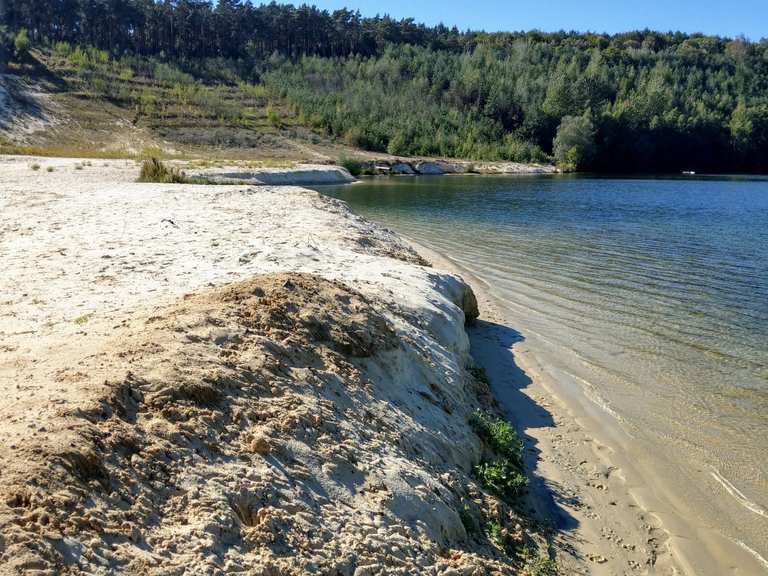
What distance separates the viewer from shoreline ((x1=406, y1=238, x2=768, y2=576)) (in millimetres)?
6383

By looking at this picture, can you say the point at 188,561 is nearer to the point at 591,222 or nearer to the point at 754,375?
the point at 754,375

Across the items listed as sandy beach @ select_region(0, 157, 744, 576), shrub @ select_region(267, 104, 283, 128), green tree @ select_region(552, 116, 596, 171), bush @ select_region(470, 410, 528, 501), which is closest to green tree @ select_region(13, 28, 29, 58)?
shrub @ select_region(267, 104, 283, 128)

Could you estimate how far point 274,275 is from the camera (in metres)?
8.30

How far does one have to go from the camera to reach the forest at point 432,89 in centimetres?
9756

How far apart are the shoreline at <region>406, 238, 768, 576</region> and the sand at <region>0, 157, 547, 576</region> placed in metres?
0.95

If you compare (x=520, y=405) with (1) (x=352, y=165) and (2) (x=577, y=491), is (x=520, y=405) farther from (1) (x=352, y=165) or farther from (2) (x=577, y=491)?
(1) (x=352, y=165)

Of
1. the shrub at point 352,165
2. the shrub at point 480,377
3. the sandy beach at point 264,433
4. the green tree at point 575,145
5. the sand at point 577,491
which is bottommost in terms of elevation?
the sand at point 577,491

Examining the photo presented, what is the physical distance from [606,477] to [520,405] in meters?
2.21

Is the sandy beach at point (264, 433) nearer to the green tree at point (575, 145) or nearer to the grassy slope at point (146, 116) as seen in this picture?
the grassy slope at point (146, 116)

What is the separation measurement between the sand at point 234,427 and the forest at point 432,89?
277ft

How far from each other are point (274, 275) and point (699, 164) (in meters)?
116

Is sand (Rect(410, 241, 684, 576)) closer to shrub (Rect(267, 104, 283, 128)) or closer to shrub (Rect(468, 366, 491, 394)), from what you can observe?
shrub (Rect(468, 366, 491, 394))

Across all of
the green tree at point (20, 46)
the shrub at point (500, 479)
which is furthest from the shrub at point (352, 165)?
the shrub at point (500, 479)

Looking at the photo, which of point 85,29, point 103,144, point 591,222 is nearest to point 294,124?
point 103,144
